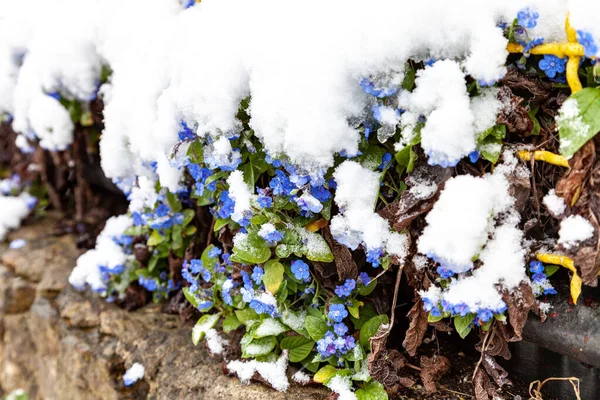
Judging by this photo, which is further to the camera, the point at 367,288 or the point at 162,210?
the point at 162,210

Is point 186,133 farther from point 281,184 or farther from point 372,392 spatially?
point 372,392

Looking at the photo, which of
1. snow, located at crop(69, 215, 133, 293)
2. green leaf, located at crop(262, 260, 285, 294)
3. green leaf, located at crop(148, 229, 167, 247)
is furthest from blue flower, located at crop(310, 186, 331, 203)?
snow, located at crop(69, 215, 133, 293)

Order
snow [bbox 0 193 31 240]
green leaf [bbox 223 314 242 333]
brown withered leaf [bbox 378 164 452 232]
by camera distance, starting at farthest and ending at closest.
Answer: snow [bbox 0 193 31 240] → green leaf [bbox 223 314 242 333] → brown withered leaf [bbox 378 164 452 232]

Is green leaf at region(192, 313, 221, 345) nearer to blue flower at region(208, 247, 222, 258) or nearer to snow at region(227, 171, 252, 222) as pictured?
blue flower at region(208, 247, 222, 258)

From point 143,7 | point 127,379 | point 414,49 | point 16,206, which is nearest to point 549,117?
point 414,49

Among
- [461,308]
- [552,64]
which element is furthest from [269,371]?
[552,64]

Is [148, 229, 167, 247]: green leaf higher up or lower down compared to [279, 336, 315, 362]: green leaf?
higher up

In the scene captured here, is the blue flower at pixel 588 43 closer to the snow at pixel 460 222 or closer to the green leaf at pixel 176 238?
the snow at pixel 460 222
